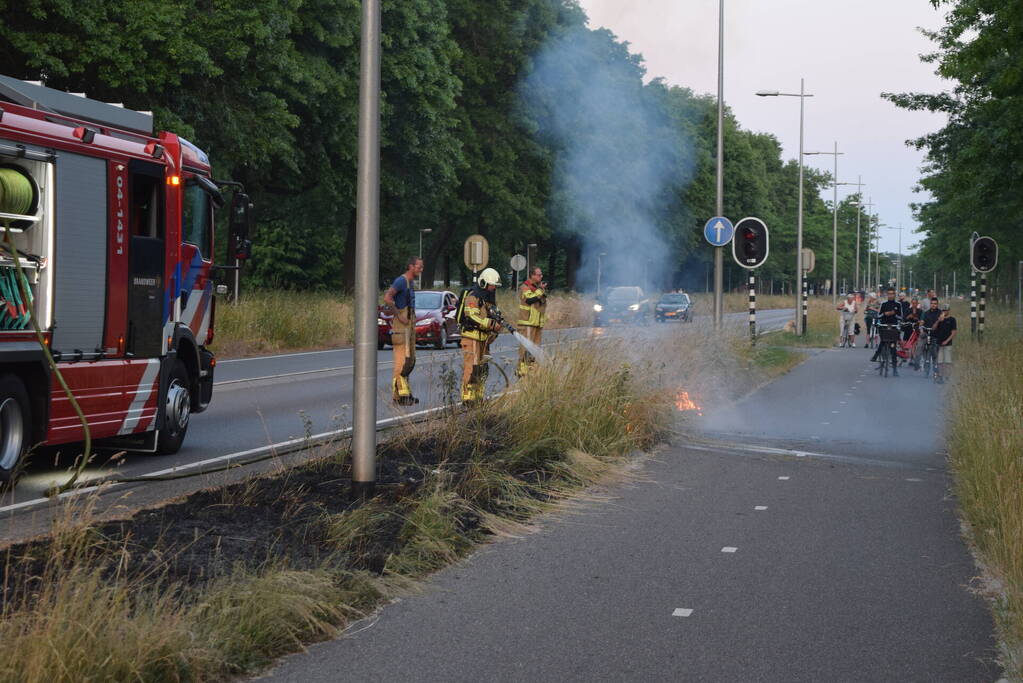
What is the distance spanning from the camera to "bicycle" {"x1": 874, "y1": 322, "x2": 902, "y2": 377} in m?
26.5

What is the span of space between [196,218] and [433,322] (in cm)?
2039

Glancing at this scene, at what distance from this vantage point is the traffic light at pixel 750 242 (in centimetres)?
2594

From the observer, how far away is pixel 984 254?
2872 cm

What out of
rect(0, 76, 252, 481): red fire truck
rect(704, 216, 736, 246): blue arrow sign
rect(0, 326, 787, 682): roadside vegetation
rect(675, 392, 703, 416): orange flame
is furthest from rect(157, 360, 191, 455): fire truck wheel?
rect(704, 216, 736, 246): blue arrow sign

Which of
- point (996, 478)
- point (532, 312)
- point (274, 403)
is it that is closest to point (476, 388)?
point (996, 478)

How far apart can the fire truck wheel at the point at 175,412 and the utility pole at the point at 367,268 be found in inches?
150

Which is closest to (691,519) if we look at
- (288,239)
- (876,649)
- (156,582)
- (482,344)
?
(876,649)

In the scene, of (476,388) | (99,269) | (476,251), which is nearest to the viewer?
(99,269)

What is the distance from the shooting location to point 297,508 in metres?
8.02

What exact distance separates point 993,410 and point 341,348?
23191 millimetres

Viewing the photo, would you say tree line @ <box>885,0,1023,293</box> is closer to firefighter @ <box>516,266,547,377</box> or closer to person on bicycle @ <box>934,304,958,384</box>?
person on bicycle @ <box>934,304,958,384</box>

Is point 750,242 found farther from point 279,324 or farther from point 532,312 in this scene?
point 279,324

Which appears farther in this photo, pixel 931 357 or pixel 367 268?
pixel 931 357

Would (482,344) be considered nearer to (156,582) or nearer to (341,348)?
(156,582)
